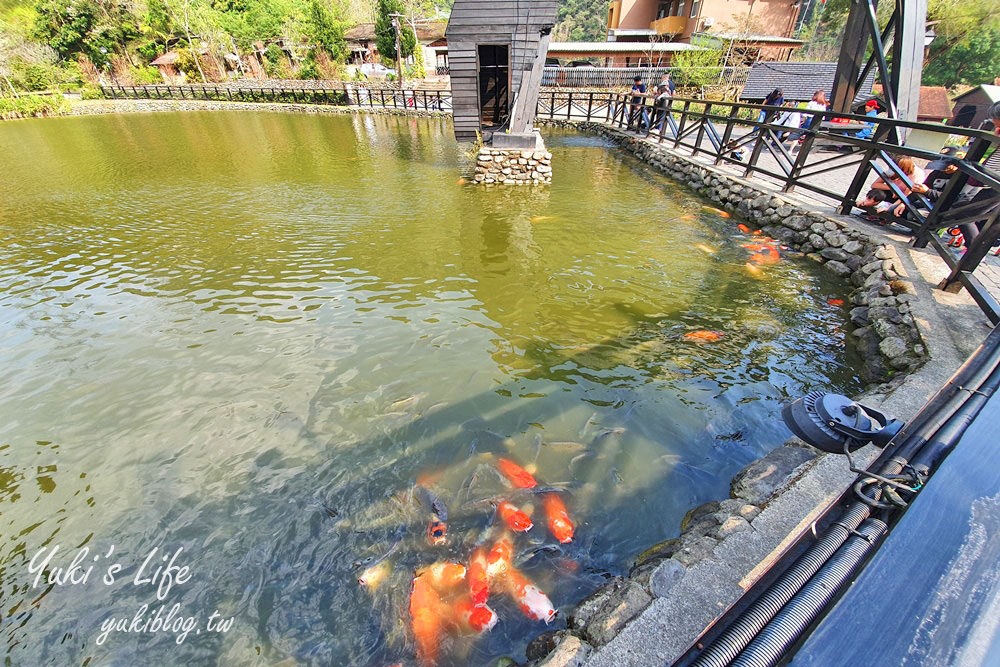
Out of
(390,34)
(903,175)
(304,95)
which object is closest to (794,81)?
(903,175)

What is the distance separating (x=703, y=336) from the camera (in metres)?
5.27

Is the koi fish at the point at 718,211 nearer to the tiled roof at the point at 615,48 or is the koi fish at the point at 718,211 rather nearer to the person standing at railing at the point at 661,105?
the person standing at railing at the point at 661,105

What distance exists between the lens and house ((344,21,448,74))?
41688 mm

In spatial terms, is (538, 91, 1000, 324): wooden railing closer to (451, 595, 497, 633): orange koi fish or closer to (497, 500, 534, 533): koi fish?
(497, 500, 534, 533): koi fish

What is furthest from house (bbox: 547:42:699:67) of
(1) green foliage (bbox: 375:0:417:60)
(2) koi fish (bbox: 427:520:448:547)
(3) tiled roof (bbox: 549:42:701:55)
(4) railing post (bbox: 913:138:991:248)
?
(2) koi fish (bbox: 427:520:448:547)

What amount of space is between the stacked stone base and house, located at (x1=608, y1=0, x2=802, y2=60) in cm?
2685

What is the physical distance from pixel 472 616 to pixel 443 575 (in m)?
0.32

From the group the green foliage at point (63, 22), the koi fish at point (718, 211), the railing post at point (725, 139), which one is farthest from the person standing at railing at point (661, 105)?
the green foliage at point (63, 22)

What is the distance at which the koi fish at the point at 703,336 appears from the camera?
17.1ft

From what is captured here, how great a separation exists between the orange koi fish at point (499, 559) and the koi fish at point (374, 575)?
71 centimetres

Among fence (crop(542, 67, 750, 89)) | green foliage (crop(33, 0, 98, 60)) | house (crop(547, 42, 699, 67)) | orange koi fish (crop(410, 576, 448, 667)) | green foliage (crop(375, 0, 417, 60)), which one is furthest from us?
green foliage (crop(33, 0, 98, 60))

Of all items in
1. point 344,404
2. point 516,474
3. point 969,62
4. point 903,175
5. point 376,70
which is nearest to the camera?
point 516,474

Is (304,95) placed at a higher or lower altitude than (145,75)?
lower

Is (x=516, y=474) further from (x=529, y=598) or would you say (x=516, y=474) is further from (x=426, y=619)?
(x=426, y=619)
